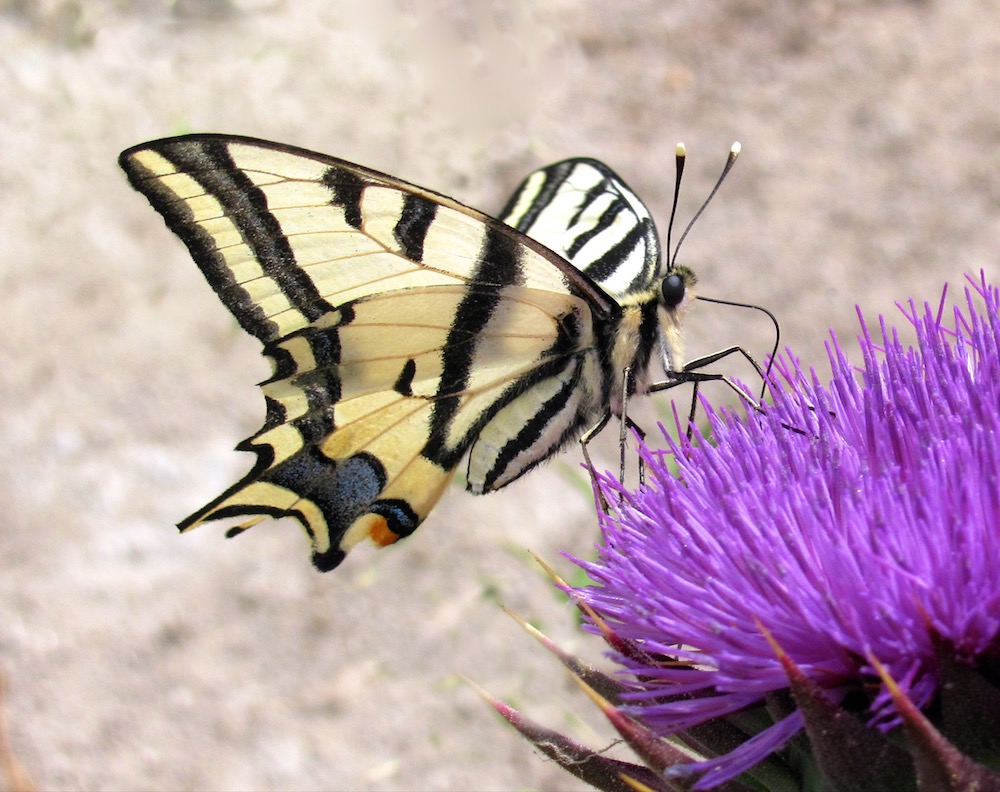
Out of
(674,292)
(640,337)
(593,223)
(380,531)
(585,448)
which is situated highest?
(593,223)

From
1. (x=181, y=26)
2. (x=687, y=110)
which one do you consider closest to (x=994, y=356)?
(x=687, y=110)

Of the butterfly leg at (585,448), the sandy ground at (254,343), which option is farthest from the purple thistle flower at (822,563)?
the sandy ground at (254,343)

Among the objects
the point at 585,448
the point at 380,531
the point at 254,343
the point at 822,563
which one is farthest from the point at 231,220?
the point at 254,343

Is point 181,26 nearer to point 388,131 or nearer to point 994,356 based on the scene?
point 388,131

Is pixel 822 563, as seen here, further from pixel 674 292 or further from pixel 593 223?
pixel 593 223

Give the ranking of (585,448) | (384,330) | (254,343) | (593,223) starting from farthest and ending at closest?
(254,343)
(593,223)
(585,448)
(384,330)

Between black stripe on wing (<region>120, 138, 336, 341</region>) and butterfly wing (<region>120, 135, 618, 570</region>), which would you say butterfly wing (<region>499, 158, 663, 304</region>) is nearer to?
butterfly wing (<region>120, 135, 618, 570</region>)

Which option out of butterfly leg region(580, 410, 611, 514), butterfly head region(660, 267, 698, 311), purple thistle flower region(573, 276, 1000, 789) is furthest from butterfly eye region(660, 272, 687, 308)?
purple thistle flower region(573, 276, 1000, 789)
